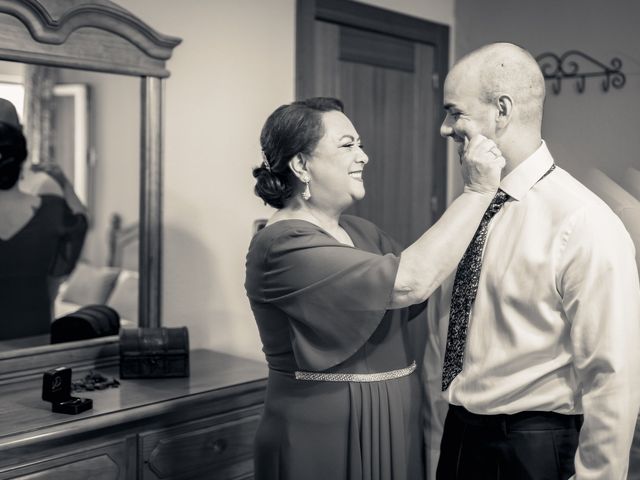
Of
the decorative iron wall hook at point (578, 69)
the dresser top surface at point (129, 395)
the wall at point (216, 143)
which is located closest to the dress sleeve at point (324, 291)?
the dresser top surface at point (129, 395)

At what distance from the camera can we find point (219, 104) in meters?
3.19

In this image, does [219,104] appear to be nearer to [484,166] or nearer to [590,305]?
[484,166]

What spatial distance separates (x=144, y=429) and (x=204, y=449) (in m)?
0.26

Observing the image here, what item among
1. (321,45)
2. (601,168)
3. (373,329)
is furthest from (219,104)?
(601,168)

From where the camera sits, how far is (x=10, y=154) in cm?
255

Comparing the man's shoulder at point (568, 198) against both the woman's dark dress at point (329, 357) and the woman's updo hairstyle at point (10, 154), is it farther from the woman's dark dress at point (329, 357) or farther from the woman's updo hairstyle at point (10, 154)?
the woman's updo hairstyle at point (10, 154)

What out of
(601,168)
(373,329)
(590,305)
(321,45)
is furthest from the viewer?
(601,168)

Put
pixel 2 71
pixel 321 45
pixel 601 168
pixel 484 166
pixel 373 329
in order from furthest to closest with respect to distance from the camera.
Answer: pixel 601 168, pixel 321 45, pixel 2 71, pixel 373 329, pixel 484 166

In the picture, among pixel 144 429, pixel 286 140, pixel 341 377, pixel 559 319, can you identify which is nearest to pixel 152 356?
pixel 144 429

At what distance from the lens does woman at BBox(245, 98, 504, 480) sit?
187cm

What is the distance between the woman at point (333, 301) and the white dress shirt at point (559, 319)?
109mm

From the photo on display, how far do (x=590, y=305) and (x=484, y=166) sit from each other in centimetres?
39

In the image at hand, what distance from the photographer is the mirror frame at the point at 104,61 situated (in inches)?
98.6

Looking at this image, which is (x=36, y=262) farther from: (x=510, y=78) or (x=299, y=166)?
(x=510, y=78)
